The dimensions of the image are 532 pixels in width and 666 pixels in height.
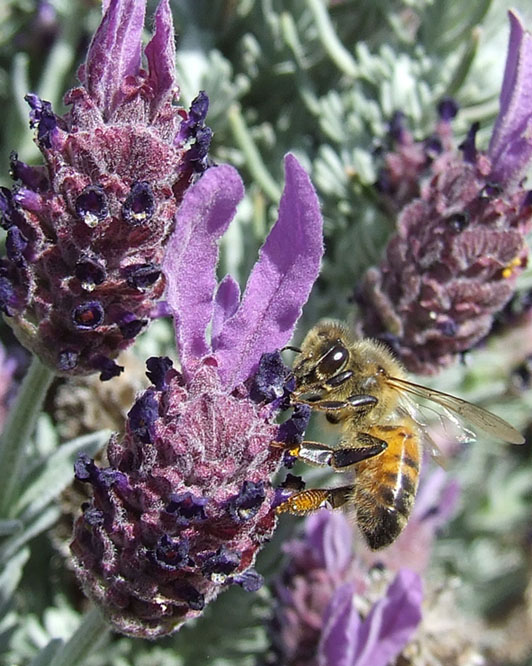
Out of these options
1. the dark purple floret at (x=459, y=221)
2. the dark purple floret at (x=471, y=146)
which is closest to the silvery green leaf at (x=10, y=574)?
the dark purple floret at (x=459, y=221)

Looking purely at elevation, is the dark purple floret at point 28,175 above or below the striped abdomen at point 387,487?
above

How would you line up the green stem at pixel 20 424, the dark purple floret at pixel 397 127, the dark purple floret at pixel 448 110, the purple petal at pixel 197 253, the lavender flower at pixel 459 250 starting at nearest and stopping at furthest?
the purple petal at pixel 197 253 → the green stem at pixel 20 424 → the lavender flower at pixel 459 250 → the dark purple floret at pixel 448 110 → the dark purple floret at pixel 397 127

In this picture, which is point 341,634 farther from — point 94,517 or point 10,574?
point 94,517

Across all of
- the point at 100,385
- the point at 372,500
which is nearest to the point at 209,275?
the point at 372,500

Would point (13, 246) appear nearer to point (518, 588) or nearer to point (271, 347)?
point (271, 347)

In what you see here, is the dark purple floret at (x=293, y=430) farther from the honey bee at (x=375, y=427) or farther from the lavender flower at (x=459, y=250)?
the lavender flower at (x=459, y=250)

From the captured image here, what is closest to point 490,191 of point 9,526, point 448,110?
point 448,110
